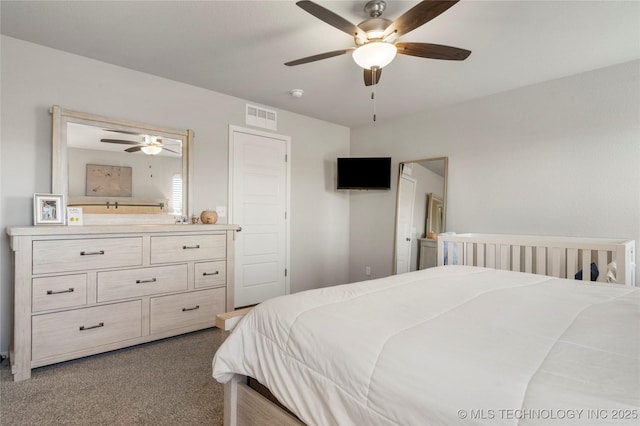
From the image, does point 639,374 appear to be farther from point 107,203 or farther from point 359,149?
point 359,149

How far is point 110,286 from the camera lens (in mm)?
2430

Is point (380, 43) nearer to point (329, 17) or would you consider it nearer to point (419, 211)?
point (329, 17)

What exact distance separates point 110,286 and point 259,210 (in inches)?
69.3

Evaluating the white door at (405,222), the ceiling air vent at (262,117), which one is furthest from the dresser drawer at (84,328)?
the white door at (405,222)

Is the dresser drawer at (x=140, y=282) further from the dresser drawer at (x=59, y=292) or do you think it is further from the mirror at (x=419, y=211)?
the mirror at (x=419, y=211)

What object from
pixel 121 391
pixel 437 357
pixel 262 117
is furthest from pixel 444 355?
pixel 262 117

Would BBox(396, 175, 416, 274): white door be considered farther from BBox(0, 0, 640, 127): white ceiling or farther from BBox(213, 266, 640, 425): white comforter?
BBox(213, 266, 640, 425): white comforter

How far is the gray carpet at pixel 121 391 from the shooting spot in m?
1.73

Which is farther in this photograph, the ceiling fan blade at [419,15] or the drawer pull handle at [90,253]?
the drawer pull handle at [90,253]

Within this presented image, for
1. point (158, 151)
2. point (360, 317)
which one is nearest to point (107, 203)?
point (158, 151)

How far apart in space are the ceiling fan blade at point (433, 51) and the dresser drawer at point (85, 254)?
2.40m

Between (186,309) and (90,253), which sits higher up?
(90,253)

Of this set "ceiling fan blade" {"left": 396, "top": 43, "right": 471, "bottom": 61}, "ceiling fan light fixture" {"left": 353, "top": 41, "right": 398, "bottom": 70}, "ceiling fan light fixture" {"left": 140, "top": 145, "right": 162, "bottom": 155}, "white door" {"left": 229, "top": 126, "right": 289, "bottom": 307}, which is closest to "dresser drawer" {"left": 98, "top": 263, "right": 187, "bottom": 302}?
"white door" {"left": 229, "top": 126, "right": 289, "bottom": 307}

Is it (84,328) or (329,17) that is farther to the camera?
(84,328)
